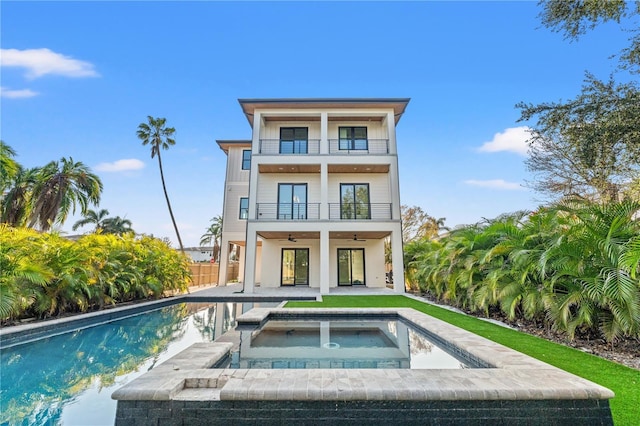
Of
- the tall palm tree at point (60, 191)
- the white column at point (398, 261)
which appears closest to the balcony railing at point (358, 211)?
the white column at point (398, 261)

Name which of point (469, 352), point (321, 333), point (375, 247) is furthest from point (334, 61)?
point (469, 352)

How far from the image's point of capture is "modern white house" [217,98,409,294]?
13.2 m

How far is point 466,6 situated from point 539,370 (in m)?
12.5

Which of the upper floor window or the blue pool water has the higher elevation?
the upper floor window

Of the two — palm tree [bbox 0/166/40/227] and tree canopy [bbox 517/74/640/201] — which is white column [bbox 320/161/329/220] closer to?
tree canopy [bbox 517/74/640/201]

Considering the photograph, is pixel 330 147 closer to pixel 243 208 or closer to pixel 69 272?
pixel 243 208

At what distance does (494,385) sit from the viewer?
2744mm

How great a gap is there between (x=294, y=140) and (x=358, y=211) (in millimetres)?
5001

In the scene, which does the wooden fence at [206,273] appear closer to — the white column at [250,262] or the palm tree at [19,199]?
the white column at [250,262]

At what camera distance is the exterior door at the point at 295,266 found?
15.8 m

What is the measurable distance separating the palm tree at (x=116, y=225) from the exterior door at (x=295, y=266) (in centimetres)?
2656

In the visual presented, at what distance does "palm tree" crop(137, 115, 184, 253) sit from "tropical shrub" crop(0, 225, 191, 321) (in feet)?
35.5

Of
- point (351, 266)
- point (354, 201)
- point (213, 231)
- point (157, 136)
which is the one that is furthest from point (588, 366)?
point (213, 231)

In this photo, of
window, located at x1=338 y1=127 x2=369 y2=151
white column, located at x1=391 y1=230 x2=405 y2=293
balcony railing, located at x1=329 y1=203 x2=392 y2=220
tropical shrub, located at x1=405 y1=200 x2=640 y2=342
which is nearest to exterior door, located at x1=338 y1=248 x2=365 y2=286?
balcony railing, located at x1=329 y1=203 x2=392 y2=220
